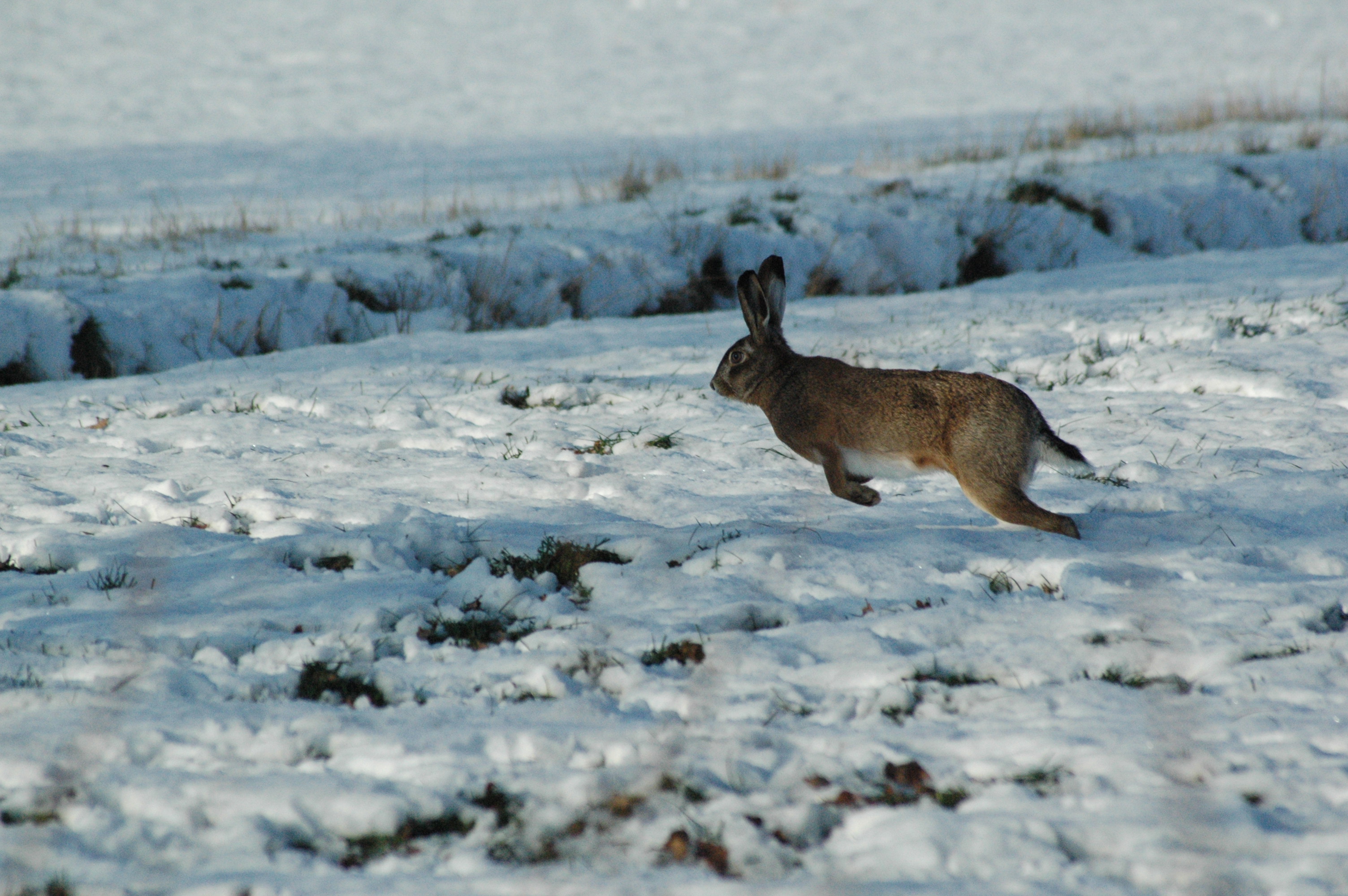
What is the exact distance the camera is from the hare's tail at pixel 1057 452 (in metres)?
4.11

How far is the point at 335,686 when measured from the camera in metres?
3.17

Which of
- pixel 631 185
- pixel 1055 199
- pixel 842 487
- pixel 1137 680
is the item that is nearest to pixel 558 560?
pixel 842 487

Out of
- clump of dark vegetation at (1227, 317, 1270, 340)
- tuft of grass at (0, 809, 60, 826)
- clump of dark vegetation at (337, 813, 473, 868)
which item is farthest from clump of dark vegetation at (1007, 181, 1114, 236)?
tuft of grass at (0, 809, 60, 826)

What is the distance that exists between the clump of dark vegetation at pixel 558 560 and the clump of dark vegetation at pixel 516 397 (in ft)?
7.66

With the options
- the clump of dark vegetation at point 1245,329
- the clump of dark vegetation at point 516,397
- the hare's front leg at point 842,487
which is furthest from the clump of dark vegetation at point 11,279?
the clump of dark vegetation at point 1245,329

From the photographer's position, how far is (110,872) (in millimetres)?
2322

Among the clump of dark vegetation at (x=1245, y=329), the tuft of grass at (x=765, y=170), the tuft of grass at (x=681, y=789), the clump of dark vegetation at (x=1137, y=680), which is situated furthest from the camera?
the tuft of grass at (x=765, y=170)

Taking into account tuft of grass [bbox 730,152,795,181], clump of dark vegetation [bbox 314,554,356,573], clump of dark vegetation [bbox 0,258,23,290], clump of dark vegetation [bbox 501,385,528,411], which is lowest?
clump of dark vegetation [bbox 314,554,356,573]

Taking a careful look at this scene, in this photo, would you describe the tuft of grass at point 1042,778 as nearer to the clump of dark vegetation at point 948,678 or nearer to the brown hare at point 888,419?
the clump of dark vegetation at point 948,678

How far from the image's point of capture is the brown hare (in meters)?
4.06

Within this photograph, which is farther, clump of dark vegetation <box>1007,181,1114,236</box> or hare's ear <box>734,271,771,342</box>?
clump of dark vegetation <box>1007,181,1114,236</box>

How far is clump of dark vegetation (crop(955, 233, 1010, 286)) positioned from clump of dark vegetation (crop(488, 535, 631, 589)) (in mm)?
7870

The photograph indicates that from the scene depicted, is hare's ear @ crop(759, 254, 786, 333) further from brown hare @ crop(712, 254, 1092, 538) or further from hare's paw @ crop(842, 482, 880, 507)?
hare's paw @ crop(842, 482, 880, 507)

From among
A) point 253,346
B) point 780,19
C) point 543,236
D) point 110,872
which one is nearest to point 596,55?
point 780,19
